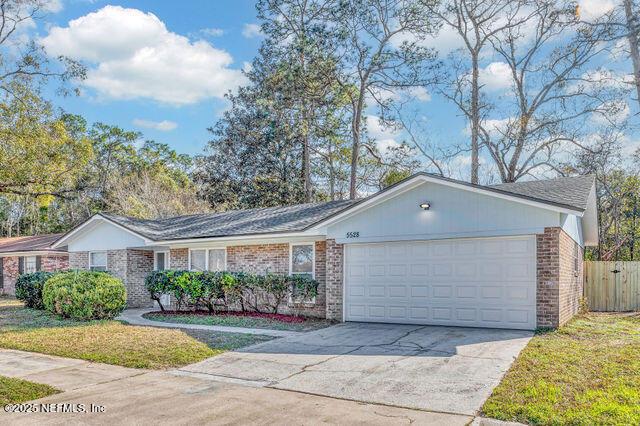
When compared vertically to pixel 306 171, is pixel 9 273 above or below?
below

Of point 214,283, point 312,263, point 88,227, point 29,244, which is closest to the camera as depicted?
point 312,263

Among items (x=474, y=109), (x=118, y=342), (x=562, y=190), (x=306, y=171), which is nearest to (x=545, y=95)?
(x=474, y=109)

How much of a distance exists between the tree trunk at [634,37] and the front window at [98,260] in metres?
21.7

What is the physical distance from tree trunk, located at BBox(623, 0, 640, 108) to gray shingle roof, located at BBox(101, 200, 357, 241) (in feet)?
40.7

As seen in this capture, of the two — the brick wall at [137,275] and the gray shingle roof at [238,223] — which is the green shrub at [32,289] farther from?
the gray shingle roof at [238,223]

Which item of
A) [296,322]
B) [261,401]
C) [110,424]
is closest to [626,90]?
[296,322]

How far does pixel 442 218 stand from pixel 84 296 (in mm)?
9461

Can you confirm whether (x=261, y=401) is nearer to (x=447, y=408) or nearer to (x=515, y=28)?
(x=447, y=408)

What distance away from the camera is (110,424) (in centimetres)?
519

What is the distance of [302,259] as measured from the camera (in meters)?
14.7

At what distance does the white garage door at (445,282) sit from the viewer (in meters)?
10.8

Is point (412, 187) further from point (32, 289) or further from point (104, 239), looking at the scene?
point (32, 289)

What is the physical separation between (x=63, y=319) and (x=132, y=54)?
10.3 m

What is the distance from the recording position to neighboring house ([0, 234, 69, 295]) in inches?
935
